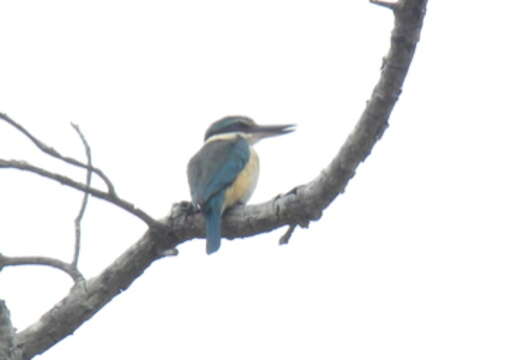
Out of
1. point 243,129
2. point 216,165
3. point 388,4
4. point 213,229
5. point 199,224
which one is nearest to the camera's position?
point 388,4

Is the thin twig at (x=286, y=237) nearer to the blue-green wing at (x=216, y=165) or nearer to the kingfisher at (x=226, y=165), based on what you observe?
the kingfisher at (x=226, y=165)

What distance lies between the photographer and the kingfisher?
5887 millimetres

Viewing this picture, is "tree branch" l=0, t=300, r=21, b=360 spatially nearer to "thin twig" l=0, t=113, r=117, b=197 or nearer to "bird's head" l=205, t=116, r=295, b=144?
"thin twig" l=0, t=113, r=117, b=197

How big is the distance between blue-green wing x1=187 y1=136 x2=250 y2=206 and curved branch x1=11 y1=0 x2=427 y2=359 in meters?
1.29

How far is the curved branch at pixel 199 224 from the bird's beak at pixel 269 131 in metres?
2.56

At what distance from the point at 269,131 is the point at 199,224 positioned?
276cm

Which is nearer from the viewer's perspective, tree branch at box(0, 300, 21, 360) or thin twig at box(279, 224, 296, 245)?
tree branch at box(0, 300, 21, 360)

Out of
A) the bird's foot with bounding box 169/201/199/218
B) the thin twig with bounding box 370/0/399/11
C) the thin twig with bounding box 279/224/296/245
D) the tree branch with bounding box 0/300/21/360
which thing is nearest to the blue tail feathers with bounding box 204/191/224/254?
the bird's foot with bounding box 169/201/199/218

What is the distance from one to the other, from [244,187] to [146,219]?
2.10 m

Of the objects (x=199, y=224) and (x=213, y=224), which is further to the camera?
(x=213, y=224)

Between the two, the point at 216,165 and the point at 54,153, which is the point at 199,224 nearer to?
the point at 54,153

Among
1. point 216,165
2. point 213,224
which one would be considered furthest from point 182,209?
point 216,165

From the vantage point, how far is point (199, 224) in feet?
16.1

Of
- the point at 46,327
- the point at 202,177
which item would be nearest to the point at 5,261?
the point at 46,327
